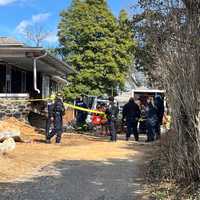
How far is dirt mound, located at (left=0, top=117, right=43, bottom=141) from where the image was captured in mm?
19225

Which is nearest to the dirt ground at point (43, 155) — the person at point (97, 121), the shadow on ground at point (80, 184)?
the shadow on ground at point (80, 184)

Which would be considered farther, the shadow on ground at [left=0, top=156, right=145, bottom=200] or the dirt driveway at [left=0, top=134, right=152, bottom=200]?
the dirt driveway at [left=0, top=134, right=152, bottom=200]

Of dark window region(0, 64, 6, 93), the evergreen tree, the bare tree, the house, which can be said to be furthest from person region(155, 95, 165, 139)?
the evergreen tree

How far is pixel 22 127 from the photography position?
838 inches

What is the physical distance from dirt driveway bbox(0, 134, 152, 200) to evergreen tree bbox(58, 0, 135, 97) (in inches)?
902

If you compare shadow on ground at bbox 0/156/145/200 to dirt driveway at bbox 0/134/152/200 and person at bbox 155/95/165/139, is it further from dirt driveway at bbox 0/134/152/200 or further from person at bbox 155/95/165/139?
person at bbox 155/95/165/139

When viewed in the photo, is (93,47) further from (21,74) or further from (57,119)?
(57,119)

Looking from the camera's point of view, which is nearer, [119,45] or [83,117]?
[83,117]

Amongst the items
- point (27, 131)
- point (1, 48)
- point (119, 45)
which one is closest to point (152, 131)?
Answer: point (27, 131)

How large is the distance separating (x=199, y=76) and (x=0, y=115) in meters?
14.2

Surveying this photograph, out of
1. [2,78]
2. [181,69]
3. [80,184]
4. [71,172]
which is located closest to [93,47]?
[2,78]

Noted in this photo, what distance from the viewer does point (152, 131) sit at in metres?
20.0

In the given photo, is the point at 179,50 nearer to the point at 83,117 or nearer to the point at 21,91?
the point at 83,117

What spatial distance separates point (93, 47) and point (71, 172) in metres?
28.8
